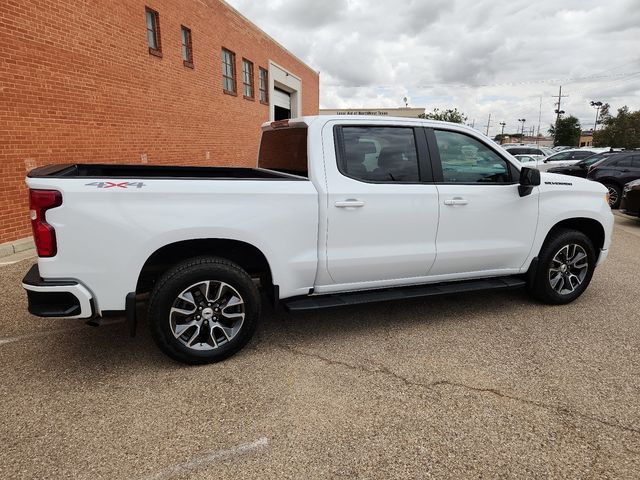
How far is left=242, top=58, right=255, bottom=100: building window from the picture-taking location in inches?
649

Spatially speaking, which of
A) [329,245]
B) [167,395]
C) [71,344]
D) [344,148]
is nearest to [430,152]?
[344,148]

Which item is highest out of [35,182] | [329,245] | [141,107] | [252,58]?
[252,58]

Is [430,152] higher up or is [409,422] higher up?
[430,152]

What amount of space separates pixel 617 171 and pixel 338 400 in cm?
1302

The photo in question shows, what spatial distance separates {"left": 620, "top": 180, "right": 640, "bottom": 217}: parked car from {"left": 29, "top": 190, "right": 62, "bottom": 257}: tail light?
37.4 feet

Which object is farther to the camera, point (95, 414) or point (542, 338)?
point (542, 338)

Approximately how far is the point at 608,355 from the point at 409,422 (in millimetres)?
1991

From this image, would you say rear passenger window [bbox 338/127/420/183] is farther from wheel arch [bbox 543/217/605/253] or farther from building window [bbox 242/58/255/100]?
building window [bbox 242/58/255/100]

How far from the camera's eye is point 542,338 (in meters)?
3.84

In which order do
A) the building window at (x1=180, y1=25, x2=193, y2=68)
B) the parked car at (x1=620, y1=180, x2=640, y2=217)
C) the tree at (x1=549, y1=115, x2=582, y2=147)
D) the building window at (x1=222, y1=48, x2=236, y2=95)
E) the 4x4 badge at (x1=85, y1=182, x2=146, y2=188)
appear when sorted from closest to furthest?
the 4x4 badge at (x1=85, y1=182, x2=146, y2=188) → the parked car at (x1=620, y1=180, x2=640, y2=217) → the building window at (x1=180, y1=25, x2=193, y2=68) → the building window at (x1=222, y1=48, x2=236, y2=95) → the tree at (x1=549, y1=115, x2=582, y2=147)

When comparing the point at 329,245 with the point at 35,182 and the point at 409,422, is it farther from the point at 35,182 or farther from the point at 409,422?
the point at 35,182

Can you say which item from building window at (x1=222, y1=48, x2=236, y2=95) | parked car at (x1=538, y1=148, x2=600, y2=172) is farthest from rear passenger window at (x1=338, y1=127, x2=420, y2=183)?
parked car at (x1=538, y1=148, x2=600, y2=172)

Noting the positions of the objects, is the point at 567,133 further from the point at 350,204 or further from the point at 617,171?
the point at 350,204

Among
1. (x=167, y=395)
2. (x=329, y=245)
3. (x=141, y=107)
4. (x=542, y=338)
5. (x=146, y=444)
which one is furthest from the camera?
(x=141, y=107)
